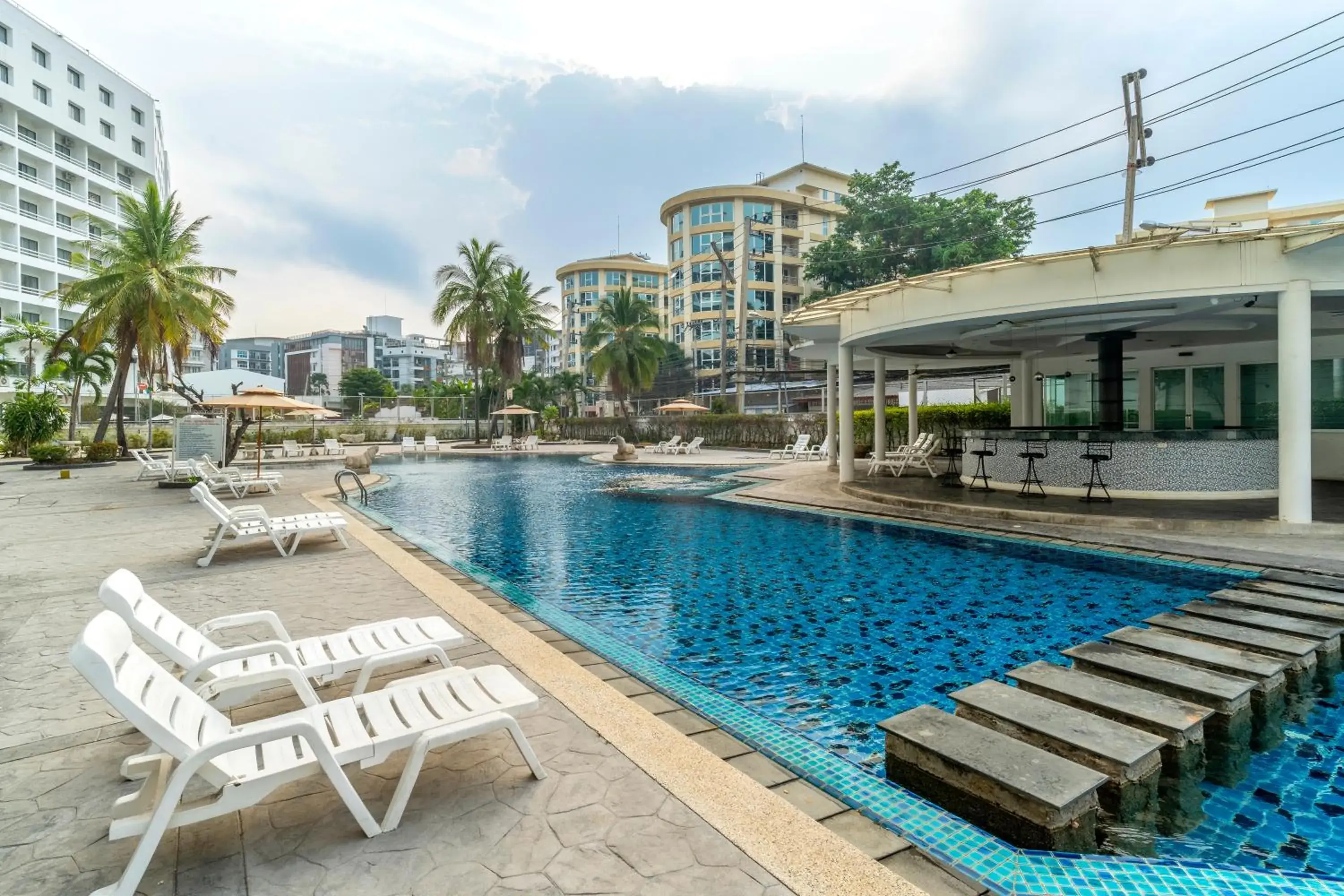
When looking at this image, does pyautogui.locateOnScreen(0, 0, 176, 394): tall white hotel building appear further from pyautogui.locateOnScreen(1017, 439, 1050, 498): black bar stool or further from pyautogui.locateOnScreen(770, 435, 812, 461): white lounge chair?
pyautogui.locateOnScreen(1017, 439, 1050, 498): black bar stool

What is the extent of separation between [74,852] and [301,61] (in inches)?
751

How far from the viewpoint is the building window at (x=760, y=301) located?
55.1m

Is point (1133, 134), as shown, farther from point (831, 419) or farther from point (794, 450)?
point (794, 450)

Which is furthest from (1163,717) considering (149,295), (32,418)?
(32,418)

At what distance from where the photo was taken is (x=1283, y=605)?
17.6 ft

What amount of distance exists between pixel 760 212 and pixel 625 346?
23.7 meters

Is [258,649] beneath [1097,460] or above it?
beneath

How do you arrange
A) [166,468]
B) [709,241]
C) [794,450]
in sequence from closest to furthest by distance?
[166,468]
[794,450]
[709,241]

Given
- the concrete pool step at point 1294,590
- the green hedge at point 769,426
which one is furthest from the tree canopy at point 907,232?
the concrete pool step at point 1294,590

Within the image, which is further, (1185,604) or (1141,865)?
(1185,604)

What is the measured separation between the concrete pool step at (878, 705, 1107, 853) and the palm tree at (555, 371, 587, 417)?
5338cm

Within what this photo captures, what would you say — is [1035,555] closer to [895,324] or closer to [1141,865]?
[895,324]

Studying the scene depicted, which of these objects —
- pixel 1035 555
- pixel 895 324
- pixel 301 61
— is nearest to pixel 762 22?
pixel 895 324

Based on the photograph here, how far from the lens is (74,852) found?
2.43 m
